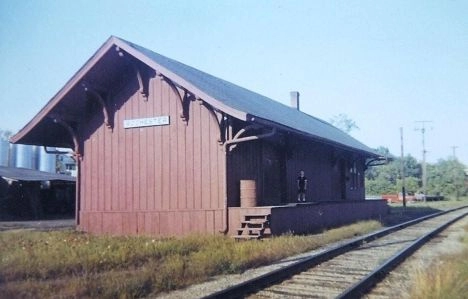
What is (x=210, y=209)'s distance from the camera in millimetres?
12070

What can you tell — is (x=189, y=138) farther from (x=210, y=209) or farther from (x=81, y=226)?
(x=81, y=226)

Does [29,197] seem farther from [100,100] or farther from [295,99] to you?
[295,99]

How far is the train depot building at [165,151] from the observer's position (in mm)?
11953

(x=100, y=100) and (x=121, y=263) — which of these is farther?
(x=100, y=100)

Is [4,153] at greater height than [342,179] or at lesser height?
greater

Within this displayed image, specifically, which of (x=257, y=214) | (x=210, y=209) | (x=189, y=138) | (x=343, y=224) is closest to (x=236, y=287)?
(x=257, y=214)

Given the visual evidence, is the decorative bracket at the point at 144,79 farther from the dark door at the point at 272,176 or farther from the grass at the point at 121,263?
the grass at the point at 121,263

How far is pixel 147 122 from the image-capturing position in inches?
526

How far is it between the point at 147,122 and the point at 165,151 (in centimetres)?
108

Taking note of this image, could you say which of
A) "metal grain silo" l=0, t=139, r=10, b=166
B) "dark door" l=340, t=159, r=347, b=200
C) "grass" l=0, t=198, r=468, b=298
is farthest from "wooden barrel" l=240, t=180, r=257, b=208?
"metal grain silo" l=0, t=139, r=10, b=166

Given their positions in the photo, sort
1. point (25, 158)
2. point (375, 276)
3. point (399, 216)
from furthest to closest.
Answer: point (25, 158), point (399, 216), point (375, 276)

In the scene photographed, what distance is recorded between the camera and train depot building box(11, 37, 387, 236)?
11953mm

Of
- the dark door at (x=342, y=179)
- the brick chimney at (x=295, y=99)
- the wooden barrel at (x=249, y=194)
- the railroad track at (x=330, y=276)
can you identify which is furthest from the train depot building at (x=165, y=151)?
the brick chimney at (x=295, y=99)

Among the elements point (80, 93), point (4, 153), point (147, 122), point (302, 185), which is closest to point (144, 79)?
point (147, 122)
